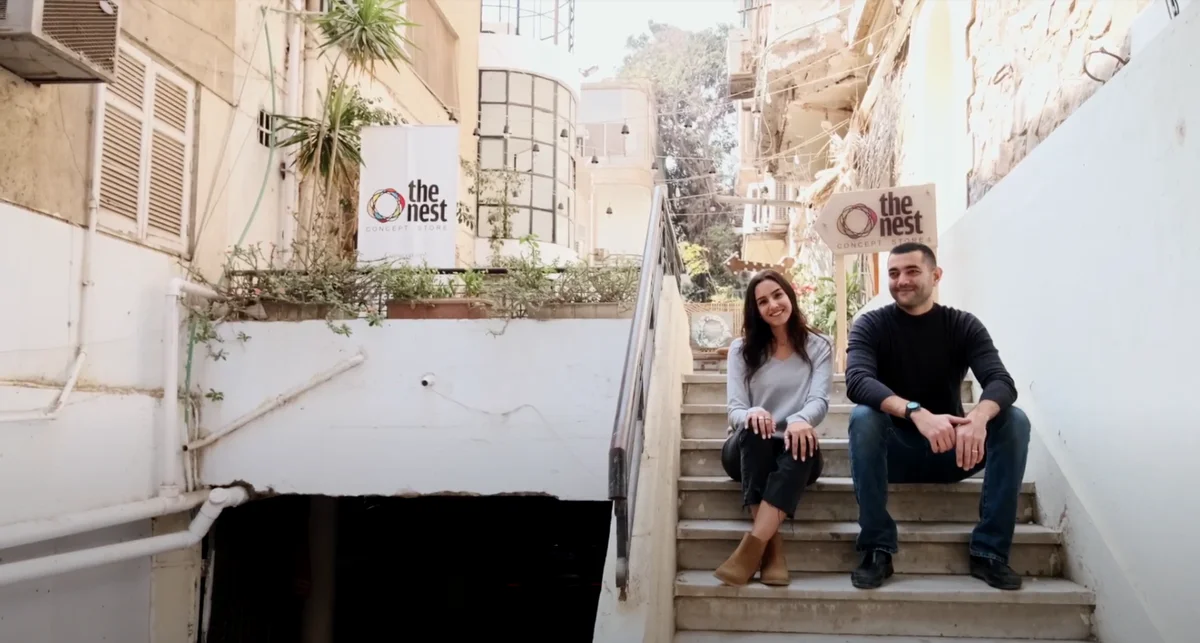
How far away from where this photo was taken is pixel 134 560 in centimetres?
485

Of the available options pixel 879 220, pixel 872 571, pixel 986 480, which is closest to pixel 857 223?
pixel 879 220

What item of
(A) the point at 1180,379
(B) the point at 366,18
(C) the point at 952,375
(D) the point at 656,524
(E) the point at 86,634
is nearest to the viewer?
(A) the point at 1180,379

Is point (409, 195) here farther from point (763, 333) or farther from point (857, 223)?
point (763, 333)

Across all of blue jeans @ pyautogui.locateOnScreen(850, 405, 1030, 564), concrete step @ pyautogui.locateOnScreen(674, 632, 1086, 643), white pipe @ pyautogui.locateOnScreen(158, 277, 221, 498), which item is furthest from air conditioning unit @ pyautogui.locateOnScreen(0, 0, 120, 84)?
blue jeans @ pyautogui.locateOnScreen(850, 405, 1030, 564)

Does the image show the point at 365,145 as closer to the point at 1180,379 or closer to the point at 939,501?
the point at 939,501

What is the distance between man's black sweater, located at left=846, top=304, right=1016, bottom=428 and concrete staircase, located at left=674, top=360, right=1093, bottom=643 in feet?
1.43

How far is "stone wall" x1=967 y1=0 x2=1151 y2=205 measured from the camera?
3.69 metres

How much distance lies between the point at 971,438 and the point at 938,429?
4.1 inches

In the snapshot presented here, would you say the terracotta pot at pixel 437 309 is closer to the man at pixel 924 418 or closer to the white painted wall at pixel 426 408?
the white painted wall at pixel 426 408

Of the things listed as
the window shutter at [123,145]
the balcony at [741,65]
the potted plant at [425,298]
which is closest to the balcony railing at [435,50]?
the window shutter at [123,145]

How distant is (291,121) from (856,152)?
5831 millimetres

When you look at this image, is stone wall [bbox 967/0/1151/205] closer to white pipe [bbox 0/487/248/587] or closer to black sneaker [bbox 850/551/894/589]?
black sneaker [bbox 850/551/894/589]

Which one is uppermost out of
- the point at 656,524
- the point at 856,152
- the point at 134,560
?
the point at 856,152

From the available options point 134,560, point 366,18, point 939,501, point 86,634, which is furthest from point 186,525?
point 939,501
